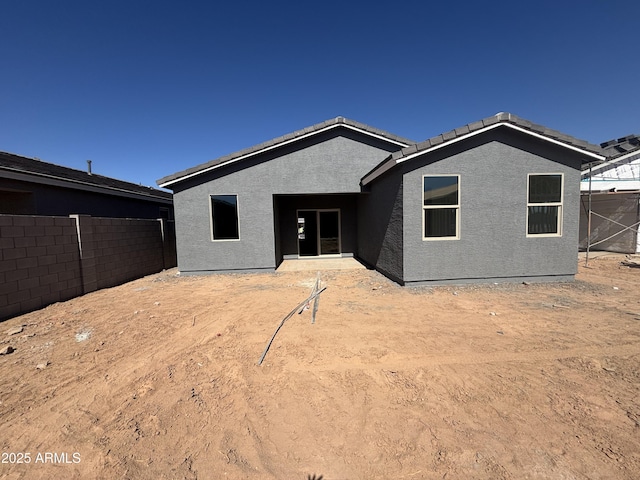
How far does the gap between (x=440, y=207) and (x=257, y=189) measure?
19.7 feet

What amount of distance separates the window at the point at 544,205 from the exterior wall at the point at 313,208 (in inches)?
264

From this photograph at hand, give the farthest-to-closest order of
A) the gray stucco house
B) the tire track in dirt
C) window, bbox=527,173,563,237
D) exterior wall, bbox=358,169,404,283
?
exterior wall, bbox=358,169,404,283, window, bbox=527,173,563,237, the gray stucco house, the tire track in dirt

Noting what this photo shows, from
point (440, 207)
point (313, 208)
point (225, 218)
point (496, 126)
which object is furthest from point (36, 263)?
point (496, 126)

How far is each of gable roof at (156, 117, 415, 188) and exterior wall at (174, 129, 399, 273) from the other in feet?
0.78

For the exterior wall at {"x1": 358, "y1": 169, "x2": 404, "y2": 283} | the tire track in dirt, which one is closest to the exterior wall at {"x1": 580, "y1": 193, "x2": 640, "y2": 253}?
the exterior wall at {"x1": 358, "y1": 169, "x2": 404, "y2": 283}

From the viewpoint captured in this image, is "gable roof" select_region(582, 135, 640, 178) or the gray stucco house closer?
the gray stucco house

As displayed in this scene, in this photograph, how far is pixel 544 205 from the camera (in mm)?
7133

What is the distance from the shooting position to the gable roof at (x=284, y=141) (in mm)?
9078

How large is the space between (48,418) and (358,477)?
2883 millimetres

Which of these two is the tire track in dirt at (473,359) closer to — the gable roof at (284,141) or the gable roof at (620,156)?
the gable roof at (284,141)

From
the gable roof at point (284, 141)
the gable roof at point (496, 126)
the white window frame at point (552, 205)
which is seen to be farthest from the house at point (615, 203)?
the gable roof at point (284, 141)

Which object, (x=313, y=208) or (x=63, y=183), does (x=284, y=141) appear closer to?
(x=313, y=208)

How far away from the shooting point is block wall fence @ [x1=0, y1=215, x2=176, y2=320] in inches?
205

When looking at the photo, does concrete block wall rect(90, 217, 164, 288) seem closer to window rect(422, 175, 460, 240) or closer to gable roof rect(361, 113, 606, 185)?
gable roof rect(361, 113, 606, 185)
